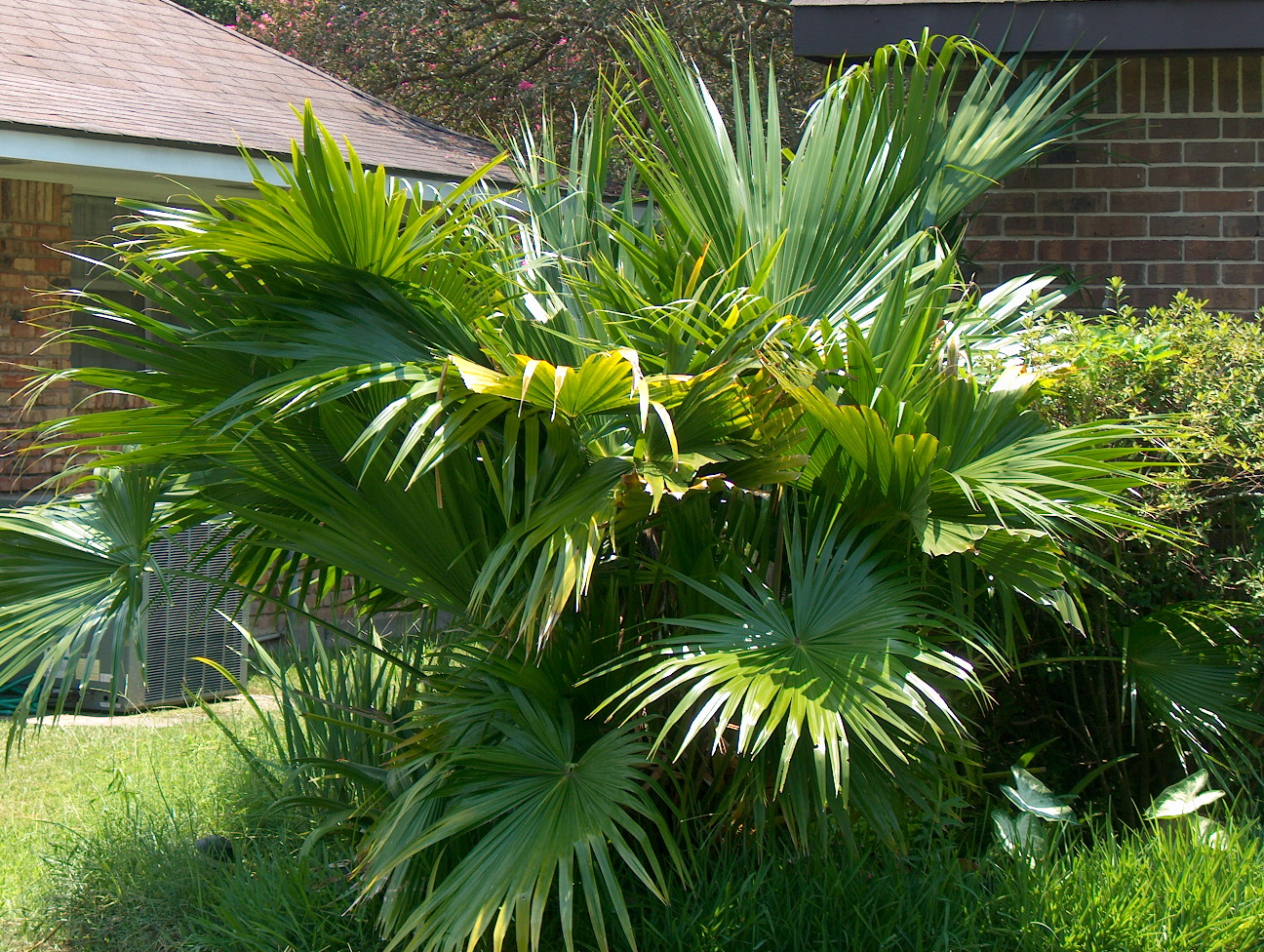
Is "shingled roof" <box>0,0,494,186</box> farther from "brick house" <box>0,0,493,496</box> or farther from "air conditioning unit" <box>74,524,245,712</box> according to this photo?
"air conditioning unit" <box>74,524,245,712</box>

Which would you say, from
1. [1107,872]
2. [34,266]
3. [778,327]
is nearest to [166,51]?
[34,266]

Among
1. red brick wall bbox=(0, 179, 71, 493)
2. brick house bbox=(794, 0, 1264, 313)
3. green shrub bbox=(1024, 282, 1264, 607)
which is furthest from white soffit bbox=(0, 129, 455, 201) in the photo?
green shrub bbox=(1024, 282, 1264, 607)

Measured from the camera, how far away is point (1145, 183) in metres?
5.63

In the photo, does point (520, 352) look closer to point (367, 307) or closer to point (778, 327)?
point (367, 307)

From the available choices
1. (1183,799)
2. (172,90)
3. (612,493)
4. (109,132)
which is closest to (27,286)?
(172,90)

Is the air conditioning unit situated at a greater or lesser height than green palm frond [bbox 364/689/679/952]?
lesser

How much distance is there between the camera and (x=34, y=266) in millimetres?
7566

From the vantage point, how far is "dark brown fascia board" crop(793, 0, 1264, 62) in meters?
4.91

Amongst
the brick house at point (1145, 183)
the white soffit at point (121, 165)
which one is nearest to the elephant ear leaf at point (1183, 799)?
the brick house at point (1145, 183)

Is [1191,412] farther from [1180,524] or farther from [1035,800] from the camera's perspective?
[1035,800]

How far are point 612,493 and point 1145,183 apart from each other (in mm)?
3765

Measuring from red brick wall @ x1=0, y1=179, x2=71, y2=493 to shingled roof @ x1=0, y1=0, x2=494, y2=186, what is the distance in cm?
82

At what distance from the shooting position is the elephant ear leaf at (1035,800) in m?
3.65

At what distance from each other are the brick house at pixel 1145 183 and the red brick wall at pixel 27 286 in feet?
15.9
